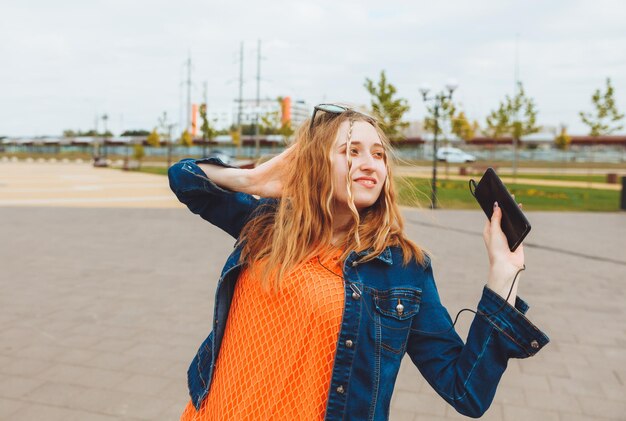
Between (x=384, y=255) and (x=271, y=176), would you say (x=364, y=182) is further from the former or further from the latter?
(x=271, y=176)

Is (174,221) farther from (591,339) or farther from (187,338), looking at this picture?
(591,339)

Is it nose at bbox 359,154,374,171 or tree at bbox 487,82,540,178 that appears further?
tree at bbox 487,82,540,178

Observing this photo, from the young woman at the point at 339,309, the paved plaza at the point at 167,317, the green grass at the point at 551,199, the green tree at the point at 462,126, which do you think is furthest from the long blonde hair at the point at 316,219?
the green tree at the point at 462,126

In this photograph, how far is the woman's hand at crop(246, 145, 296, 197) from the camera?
1606 millimetres

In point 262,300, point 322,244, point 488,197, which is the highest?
point 488,197

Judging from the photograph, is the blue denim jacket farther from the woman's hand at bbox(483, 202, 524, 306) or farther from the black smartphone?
the black smartphone

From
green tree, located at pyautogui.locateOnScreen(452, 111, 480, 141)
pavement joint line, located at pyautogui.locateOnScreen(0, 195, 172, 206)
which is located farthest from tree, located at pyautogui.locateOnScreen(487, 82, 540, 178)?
pavement joint line, located at pyautogui.locateOnScreen(0, 195, 172, 206)

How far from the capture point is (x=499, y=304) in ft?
4.12

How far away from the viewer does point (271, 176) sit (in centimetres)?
163

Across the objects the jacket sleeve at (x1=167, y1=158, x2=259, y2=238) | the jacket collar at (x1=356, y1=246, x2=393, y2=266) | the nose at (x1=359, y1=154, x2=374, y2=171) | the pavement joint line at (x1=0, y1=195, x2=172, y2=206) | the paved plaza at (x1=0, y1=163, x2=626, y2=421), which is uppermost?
the nose at (x1=359, y1=154, x2=374, y2=171)

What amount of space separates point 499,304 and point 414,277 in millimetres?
222

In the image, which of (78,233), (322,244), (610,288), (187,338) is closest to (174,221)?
(78,233)

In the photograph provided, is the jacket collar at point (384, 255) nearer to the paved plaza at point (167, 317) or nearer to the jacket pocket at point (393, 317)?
the jacket pocket at point (393, 317)

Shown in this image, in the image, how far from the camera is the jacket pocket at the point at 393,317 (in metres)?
1.35
